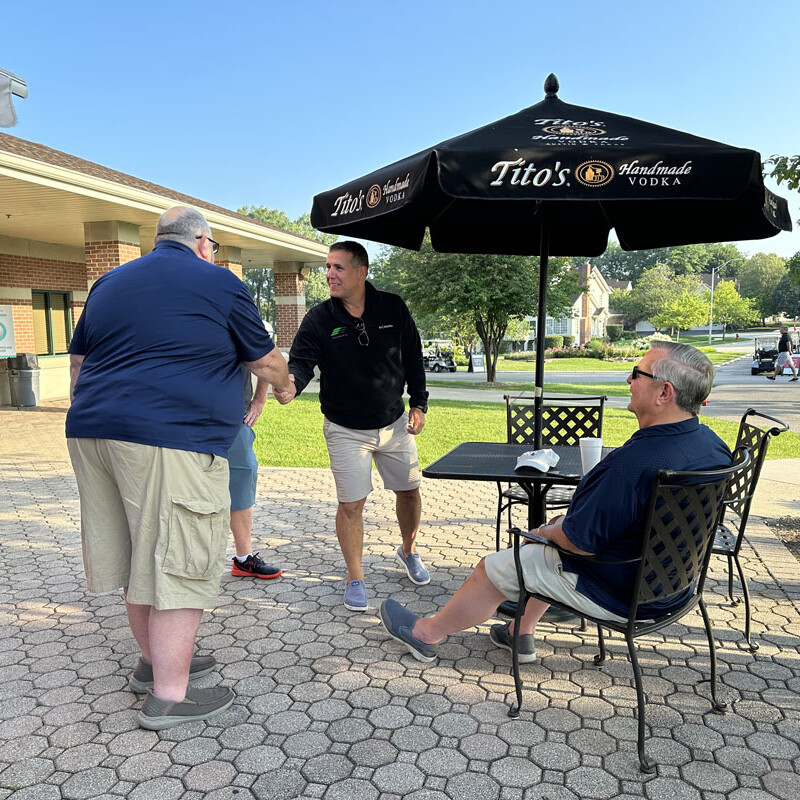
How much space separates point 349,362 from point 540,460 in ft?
4.09

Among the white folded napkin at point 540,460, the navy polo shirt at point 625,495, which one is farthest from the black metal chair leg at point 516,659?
the white folded napkin at point 540,460

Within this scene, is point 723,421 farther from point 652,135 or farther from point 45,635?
point 45,635

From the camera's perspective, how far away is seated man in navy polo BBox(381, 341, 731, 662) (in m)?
2.46

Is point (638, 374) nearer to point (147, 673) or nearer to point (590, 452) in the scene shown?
point (590, 452)

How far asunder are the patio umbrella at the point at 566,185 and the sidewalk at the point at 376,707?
1492 mm

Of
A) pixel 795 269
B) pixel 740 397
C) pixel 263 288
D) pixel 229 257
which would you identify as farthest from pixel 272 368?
pixel 263 288

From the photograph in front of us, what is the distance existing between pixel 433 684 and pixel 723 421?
11556 mm

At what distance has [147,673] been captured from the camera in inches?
118

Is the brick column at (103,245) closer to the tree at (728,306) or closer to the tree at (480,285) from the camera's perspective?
the tree at (480,285)

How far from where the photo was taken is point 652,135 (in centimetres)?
316

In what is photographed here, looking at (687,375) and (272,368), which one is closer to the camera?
(687,375)

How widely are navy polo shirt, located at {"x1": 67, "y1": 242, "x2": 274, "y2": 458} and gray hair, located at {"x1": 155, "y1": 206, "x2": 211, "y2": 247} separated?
8cm

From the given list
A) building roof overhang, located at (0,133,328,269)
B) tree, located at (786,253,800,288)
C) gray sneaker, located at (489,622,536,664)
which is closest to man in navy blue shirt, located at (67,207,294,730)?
gray sneaker, located at (489,622,536,664)

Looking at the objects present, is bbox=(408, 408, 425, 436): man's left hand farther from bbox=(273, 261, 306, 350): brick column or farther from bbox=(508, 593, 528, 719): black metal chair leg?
bbox=(273, 261, 306, 350): brick column
